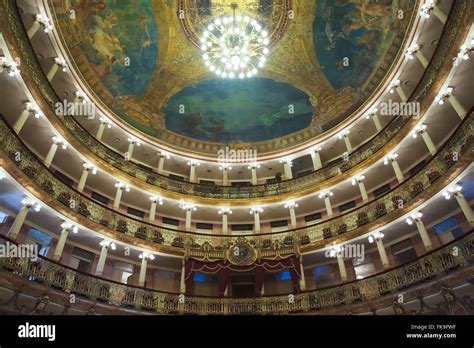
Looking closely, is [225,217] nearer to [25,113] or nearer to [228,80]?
[228,80]

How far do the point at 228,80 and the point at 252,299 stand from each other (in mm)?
19820

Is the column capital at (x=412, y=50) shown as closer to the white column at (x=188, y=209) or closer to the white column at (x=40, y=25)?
the white column at (x=188, y=209)

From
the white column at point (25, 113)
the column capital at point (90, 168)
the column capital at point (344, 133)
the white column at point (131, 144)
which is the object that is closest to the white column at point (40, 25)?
the white column at point (25, 113)

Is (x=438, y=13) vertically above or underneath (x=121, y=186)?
above

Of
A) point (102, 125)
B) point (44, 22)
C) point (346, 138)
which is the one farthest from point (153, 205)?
point (346, 138)

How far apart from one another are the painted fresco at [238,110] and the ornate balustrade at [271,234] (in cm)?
1163

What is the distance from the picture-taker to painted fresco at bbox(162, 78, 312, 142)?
3152cm

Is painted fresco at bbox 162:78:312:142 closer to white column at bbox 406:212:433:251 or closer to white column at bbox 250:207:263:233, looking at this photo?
white column at bbox 250:207:263:233

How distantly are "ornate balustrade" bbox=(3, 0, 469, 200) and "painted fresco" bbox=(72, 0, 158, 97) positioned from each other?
6.42 m

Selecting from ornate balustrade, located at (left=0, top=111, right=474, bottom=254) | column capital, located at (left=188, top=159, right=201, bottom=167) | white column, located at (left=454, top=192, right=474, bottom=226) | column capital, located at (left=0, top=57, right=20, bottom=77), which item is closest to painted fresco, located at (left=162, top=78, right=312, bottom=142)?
column capital, located at (left=188, top=159, right=201, bottom=167)

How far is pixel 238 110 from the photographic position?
32.9 meters

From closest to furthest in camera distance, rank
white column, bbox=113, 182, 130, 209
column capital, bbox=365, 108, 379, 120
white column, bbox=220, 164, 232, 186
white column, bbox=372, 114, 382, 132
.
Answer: white column, bbox=113, 182, 130, 209
white column, bbox=372, 114, 382, 132
column capital, bbox=365, 108, 379, 120
white column, bbox=220, 164, 232, 186

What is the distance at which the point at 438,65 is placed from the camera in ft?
63.5
